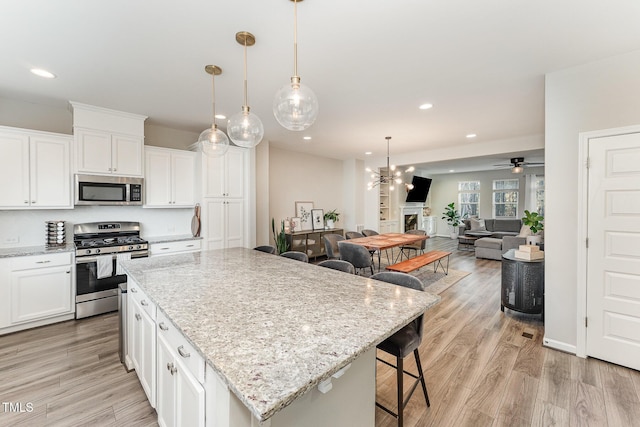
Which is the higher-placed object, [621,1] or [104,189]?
[621,1]

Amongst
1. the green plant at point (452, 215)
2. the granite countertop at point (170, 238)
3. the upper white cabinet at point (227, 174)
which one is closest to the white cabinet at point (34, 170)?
the granite countertop at point (170, 238)

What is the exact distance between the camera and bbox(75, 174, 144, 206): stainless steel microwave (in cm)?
344

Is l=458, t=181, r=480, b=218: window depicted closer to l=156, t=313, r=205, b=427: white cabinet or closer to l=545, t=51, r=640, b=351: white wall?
l=545, t=51, r=640, b=351: white wall

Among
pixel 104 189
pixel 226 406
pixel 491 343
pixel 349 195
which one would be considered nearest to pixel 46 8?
pixel 104 189

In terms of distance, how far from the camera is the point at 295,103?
165cm

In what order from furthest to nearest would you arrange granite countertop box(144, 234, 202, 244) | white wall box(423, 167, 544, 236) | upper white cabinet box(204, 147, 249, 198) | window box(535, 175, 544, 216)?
1. white wall box(423, 167, 544, 236)
2. window box(535, 175, 544, 216)
3. upper white cabinet box(204, 147, 249, 198)
4. granite countertop box(144, 234, 202, 244)

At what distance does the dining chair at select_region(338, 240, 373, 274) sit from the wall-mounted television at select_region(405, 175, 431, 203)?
19.9ft

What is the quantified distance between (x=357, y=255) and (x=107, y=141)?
3.88 meters

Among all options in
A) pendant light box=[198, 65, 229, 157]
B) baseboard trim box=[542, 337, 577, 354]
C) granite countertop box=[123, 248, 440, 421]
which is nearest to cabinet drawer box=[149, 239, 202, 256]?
granite countertop box=[123, 248, 440, 421]

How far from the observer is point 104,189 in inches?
142

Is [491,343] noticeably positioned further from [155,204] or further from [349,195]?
[349,195]

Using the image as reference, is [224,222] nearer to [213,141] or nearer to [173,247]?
[173,247]

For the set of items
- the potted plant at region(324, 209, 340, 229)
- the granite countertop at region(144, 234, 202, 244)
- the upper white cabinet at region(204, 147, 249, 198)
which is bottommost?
the granite countertop at region(144, 234, 202, 244)

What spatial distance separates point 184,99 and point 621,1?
3.89 metres
